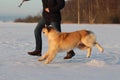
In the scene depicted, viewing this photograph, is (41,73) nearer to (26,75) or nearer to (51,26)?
(26,75)

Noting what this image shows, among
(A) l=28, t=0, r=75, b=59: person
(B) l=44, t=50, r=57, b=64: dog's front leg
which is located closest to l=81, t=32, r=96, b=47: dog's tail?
(A) l=28, t=0, r=75, b=59: person

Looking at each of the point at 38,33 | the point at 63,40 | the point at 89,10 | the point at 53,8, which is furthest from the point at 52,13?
the point at 89,10

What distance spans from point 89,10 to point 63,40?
Result: 35.5 meters

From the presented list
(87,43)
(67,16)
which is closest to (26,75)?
(87,43)

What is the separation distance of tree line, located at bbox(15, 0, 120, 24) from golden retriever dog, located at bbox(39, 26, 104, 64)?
33235mm

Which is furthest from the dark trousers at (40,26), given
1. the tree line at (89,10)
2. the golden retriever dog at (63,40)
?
the tree line at (89,10)

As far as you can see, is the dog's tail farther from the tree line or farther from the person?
the tree line

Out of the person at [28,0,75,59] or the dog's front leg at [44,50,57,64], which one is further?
the person at [28,0,75,59]

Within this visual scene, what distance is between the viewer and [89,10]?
41.3m

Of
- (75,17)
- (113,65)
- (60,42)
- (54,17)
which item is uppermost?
(54,17)

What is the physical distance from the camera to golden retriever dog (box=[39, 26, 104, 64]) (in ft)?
20.0

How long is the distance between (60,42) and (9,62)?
99 cm

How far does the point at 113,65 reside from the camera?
19.8 feet

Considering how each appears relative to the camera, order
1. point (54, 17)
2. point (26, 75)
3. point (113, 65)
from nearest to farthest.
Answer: point (26, 75) < point (113, 65) < point (54, 17)
